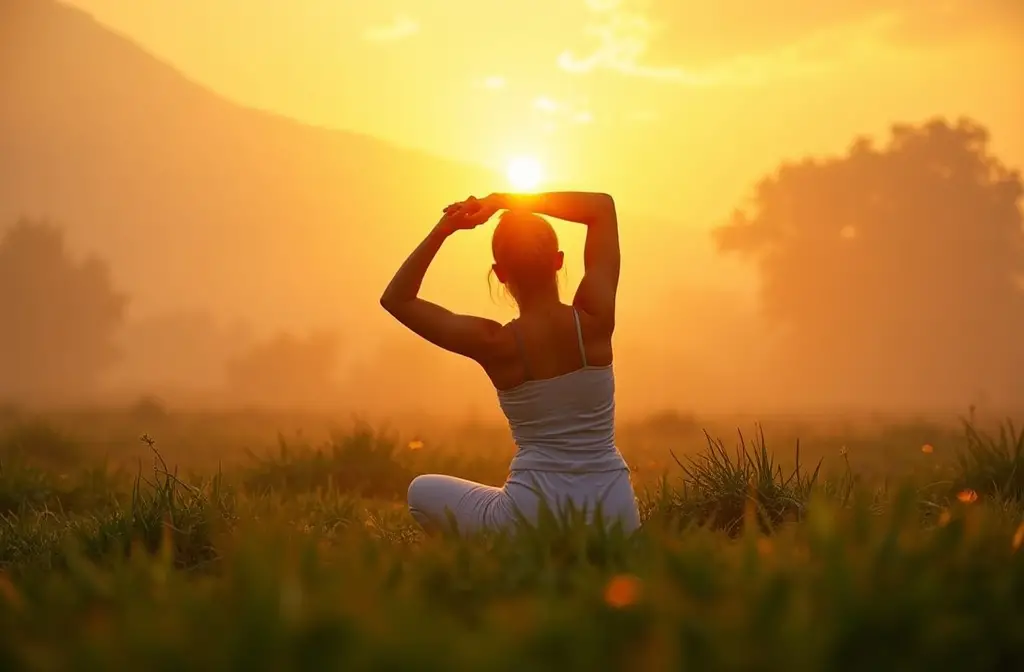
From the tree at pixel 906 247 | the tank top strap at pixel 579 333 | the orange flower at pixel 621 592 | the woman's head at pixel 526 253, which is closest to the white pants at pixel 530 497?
the tank top strap at pixel 579 333

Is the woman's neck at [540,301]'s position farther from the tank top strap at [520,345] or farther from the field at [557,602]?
the field at [557,602]

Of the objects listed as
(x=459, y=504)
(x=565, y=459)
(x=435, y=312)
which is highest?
(x=435, y=312)

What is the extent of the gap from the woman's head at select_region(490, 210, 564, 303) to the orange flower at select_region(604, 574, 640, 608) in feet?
6.98

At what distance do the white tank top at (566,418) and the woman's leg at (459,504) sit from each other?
26 centimetres

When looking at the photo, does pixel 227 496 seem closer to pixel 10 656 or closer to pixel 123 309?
pixel 10 656

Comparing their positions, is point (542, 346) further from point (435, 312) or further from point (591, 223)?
point (591, 223)

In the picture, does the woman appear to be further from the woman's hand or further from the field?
the field

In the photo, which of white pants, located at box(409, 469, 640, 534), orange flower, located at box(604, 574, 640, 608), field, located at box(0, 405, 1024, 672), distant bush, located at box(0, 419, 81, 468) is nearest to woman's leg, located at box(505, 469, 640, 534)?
white pants, located at box(409, 469, 640, 534)

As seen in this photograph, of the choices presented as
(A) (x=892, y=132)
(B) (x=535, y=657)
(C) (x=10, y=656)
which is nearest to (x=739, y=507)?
(B) (x=535, y=657)

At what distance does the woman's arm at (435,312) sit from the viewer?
5324 millimetres

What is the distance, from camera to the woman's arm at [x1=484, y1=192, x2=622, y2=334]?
17.8ft

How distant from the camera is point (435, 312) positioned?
17.9 feet

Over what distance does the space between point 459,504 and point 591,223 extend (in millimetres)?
1859

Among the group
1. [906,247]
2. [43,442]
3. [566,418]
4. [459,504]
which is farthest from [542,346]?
[906,247]
